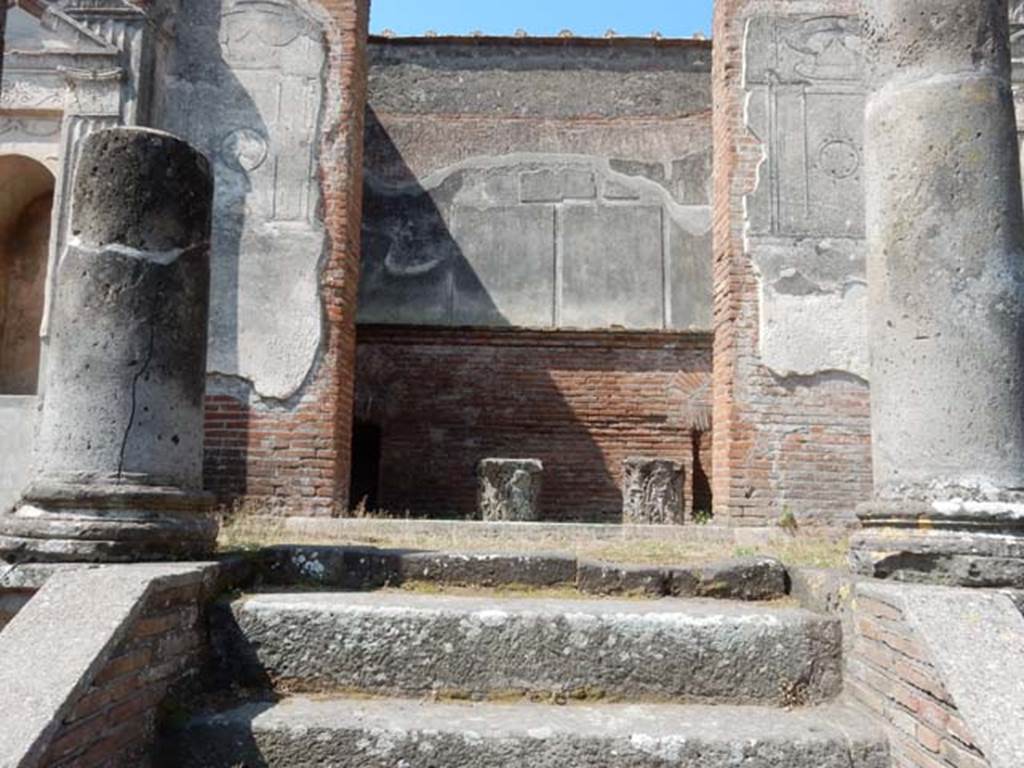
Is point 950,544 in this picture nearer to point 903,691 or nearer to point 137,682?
point 903,691

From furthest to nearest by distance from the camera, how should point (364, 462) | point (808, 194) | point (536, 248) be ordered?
1. point (536, 248)
2. point (364, 462)
3. point (808, 194)

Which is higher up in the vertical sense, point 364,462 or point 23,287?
point 23,287

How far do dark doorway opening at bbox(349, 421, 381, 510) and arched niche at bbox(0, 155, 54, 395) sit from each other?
3.91m

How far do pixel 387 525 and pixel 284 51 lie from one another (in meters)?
4.77

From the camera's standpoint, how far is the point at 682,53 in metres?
14.2

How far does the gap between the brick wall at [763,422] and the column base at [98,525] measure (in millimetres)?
5530

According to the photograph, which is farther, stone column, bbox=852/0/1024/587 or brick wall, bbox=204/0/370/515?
brick wall, bbox=204/0/370/515

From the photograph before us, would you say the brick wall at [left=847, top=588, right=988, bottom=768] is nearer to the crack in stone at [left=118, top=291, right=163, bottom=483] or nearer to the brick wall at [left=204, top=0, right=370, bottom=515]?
the crack in stone at [left=118, top=291, right=163, bottom=483]

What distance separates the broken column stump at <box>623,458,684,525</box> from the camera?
9609 millimetres

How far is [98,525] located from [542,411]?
8592 millimetres

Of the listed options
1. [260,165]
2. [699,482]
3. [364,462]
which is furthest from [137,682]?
[699,482]

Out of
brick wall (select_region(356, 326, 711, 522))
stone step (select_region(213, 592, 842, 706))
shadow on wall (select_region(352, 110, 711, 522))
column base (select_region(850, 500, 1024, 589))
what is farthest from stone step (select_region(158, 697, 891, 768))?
brick wall (select_region(356, 326, 711, 522))

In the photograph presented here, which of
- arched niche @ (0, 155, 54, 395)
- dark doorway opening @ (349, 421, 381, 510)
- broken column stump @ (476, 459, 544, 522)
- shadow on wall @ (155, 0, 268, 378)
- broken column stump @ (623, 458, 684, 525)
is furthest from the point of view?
dark doorway opening @ (349, 421, 381, 510)

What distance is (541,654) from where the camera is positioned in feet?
11.4
